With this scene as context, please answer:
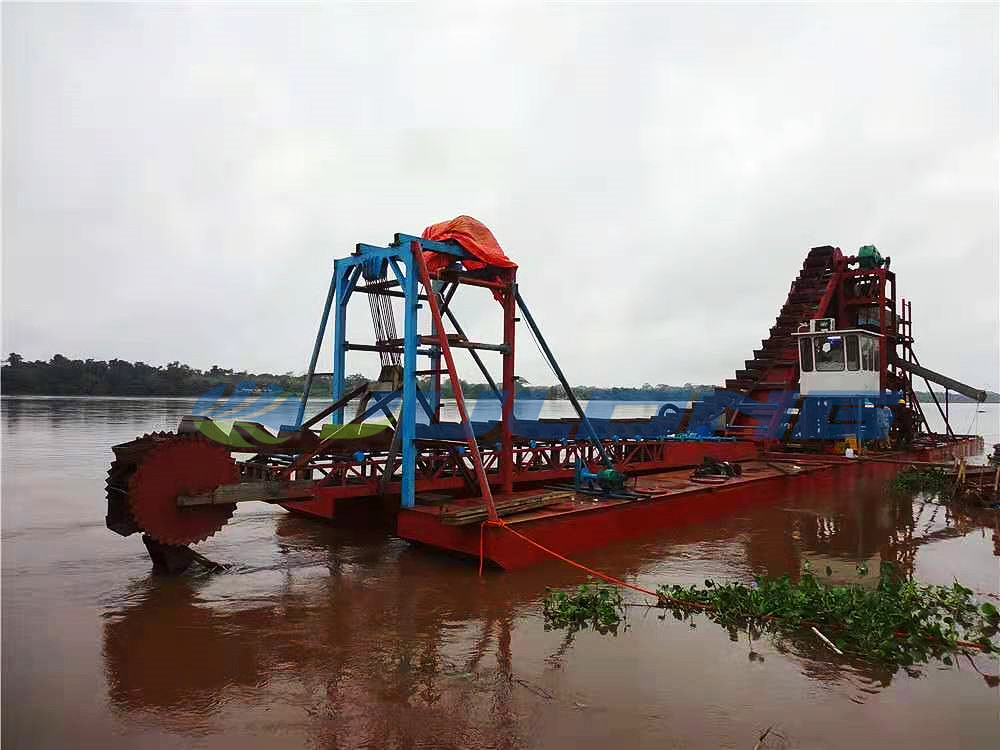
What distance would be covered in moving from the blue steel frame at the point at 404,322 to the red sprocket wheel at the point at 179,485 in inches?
96.7

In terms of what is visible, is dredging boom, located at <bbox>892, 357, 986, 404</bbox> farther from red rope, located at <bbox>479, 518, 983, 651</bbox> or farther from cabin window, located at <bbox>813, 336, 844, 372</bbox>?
red rope, located at <bbox>479, 518, 983, 651</bbox>

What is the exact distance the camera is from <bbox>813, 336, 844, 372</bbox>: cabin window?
71.3 feet

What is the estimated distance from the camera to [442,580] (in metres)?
8.80

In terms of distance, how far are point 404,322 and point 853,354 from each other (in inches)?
696

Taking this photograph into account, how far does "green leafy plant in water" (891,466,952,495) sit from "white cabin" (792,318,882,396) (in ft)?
10.9

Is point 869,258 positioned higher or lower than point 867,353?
higher

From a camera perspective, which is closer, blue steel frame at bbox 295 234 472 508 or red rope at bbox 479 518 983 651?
red rope at bbox 479 518 983 651

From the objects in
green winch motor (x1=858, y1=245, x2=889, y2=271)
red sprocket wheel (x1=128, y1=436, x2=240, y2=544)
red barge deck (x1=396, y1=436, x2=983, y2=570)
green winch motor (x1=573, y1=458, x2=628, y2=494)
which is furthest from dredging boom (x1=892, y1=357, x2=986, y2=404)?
red sprocket wheel (x1=128, y1=436, x2=240, y2=544)

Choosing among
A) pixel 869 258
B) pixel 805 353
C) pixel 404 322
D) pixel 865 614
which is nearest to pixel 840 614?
pixel 865 614

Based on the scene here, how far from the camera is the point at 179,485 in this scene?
8.05 m

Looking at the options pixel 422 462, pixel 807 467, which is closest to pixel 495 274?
pixel 422 462

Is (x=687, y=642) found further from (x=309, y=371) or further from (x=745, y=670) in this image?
(x=309, y=371)

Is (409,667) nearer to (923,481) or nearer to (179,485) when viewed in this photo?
(179,485)

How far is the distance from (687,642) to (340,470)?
5390 millimetres
